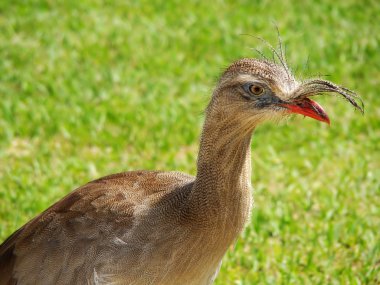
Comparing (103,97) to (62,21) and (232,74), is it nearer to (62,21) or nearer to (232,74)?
(62,21)

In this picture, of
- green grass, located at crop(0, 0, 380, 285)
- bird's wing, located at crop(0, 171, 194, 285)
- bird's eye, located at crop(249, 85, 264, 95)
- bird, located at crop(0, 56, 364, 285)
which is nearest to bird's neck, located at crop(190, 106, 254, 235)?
bird, located at crop(0, 56, 364, 285)

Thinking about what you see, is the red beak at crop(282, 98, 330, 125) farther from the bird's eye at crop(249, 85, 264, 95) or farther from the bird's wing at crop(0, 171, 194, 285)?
the bird's wing at crop(0, 171, 194, 285)

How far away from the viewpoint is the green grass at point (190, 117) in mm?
4828

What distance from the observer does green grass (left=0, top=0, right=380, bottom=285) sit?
4.83 metres

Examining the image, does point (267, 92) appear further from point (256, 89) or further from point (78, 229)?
point (78, 229)

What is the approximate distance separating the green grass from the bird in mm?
1119

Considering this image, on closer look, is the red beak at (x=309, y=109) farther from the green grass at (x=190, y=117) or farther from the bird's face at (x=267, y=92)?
the green grass at (x=190, y=117)

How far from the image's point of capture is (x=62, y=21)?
7.20m

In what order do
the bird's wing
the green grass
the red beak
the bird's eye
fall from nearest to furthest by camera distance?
1. the red beak
2. the bird's eye
3. the bird's wing
4. the green grass

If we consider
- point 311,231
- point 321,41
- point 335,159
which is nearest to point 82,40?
point 321,41

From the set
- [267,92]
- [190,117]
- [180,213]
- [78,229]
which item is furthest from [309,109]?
[190,117]

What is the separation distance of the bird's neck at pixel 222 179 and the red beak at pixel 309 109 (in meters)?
0.22

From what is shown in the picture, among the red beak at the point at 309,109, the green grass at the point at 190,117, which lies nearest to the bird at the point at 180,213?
the red beak at the point at 309,109

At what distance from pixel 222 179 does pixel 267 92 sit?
0.45 metres
